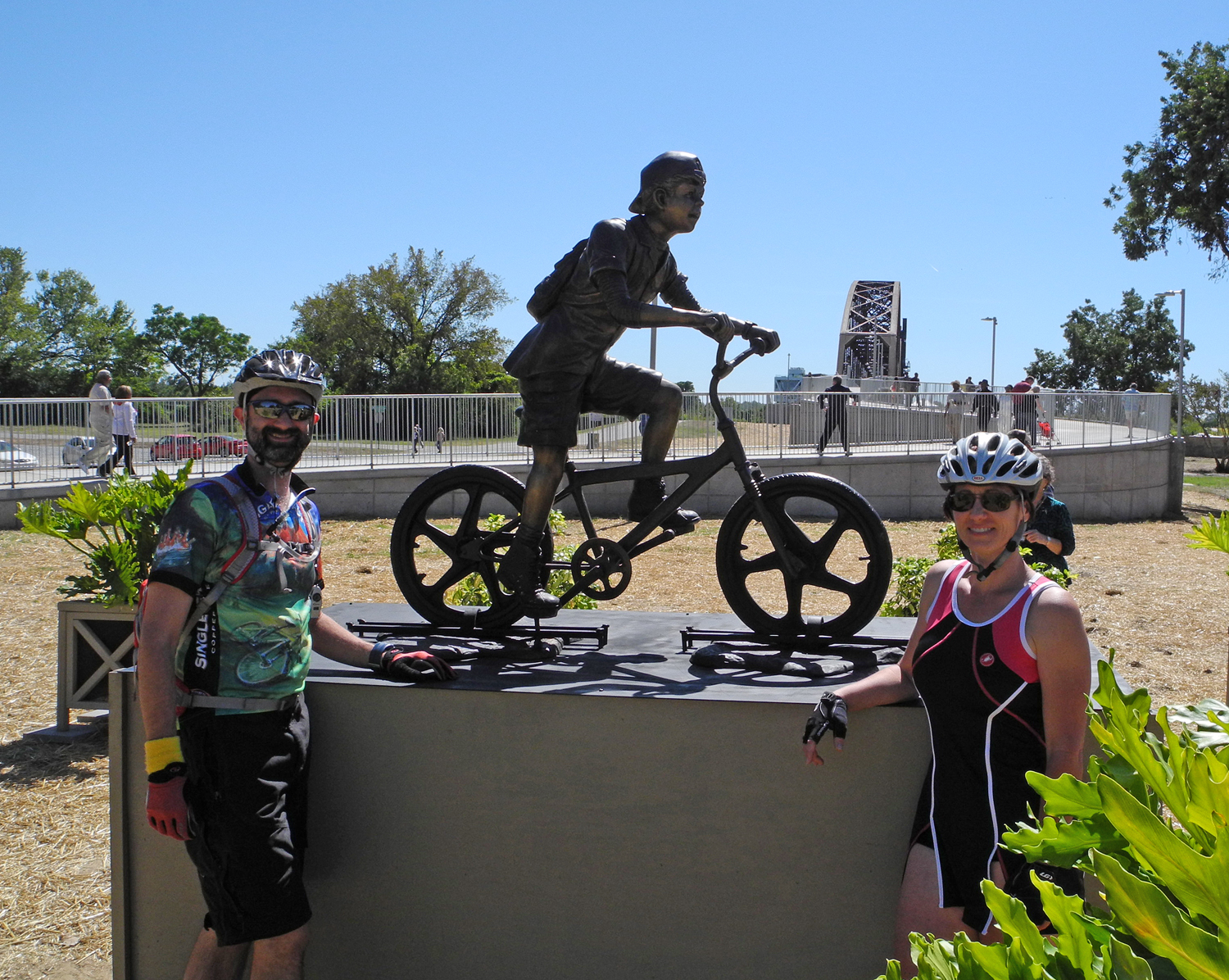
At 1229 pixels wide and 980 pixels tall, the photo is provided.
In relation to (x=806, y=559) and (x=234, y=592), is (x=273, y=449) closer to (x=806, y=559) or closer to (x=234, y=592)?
(x=234, y=592)

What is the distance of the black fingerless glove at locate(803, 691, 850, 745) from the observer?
9.28ft

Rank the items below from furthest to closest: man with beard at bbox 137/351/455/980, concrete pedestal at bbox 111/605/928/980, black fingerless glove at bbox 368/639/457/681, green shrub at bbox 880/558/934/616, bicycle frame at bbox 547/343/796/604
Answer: green shrub at bbox 880/558/934/616 → bicycle frame at bbox 547/343/796/604 → black fingerless glove at bbox 368/639/457/681 → concrete pedestal at bbox 111/605/928/980 → man with beard at bbox 137/351/455/980

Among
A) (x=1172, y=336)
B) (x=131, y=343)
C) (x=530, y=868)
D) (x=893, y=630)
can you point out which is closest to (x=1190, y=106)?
(x=893, y=630)

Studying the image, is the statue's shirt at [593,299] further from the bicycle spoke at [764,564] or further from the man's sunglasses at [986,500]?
the man's sunglasses at [986,500]

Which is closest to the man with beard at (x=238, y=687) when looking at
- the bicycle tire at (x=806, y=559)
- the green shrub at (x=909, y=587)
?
the bicycle tire at (x=806, y=559)

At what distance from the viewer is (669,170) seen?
3809 millimetres

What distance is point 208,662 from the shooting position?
2752 millimetres

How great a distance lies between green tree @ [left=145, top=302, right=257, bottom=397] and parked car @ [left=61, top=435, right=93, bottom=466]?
230 ft

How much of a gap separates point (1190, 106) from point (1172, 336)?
184 feet

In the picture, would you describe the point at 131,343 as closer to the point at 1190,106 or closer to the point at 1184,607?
the point at 1190,106

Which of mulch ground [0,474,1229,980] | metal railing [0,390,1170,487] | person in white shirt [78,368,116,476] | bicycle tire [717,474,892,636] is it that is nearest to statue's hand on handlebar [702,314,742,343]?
bicycle tire [717,474,892,636]

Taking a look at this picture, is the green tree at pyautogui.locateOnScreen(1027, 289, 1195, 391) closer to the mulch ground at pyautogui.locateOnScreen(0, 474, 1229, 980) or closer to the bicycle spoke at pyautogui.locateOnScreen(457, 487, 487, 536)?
the mulch ground at pyautogui.locateOnScreen(0, 474, 1229, 980)

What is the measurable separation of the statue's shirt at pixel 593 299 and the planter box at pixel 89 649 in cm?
336

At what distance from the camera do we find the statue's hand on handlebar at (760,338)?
393 centimetres
